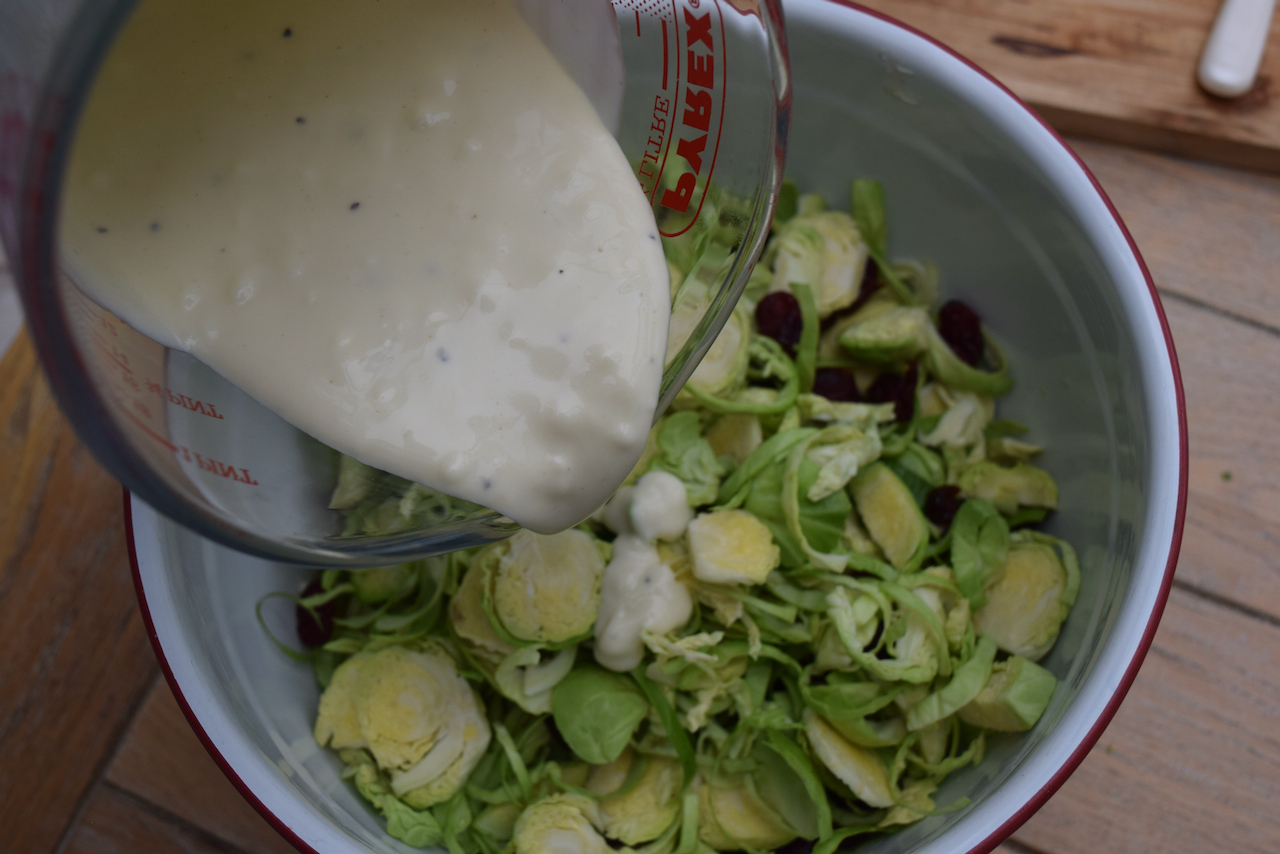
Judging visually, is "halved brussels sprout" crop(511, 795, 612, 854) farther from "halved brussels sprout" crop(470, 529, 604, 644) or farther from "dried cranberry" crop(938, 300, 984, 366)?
"dried cranberry" crop(938, 300, 984, 366)

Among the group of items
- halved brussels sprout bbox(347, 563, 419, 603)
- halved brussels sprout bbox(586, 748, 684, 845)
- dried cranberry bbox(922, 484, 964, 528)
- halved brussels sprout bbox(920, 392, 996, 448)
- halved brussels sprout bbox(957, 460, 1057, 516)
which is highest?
halved brussels sprout bbox(920, 392, 996, 448)

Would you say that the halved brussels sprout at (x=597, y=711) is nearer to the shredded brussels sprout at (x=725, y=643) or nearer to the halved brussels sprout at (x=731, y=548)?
the shredded brussels sprout at (x=725, y=643)

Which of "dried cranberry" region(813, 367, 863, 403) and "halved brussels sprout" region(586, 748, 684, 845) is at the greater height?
"dried cranberry" region(813, 367, 863, 403)

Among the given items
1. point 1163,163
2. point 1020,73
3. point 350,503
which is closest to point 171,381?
point 350,503

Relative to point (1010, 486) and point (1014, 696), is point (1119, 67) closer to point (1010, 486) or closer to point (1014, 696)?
point (1010, 486)

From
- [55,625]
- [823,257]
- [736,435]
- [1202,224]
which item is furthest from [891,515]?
[55,625]

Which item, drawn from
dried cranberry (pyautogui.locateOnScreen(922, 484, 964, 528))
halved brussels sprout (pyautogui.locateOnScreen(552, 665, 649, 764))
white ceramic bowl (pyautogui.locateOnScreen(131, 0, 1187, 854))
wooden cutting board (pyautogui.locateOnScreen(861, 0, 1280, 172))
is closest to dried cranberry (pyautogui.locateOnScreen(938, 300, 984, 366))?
white ceramic bowl (pyautogui.locateOnScreen(131, 0, 1187, 854))
